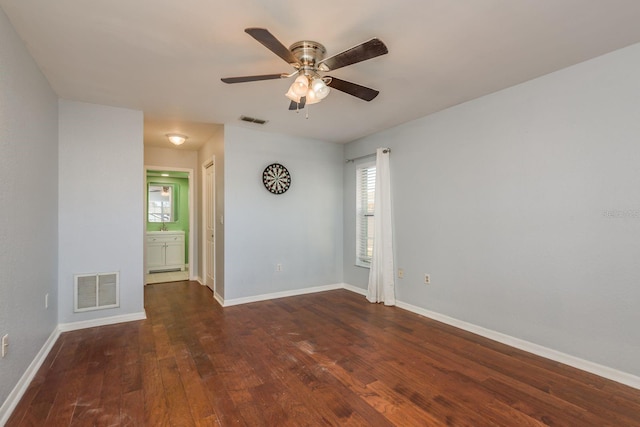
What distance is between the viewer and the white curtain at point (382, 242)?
4211 millimetres

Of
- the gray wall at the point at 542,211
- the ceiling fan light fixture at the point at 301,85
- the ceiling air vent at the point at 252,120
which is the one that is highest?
the ceiling air vent at the point at 252,120

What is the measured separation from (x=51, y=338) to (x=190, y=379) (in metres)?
1.67

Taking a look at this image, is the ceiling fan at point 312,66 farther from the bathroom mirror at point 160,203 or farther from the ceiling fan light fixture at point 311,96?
the bathroom mirror at point 160,203

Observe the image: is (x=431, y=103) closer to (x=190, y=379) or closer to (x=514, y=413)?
(x=514, y=413)

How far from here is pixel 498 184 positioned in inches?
122

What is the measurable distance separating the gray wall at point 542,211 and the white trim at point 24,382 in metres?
3.74

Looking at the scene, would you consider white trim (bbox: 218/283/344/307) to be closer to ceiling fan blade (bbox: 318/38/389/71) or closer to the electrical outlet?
the electrical outlet

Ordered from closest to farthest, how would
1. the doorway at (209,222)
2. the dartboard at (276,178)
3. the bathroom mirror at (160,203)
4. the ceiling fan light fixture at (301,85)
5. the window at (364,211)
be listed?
the ceiling fan light fixture at (301,85), the dartboard at (276,178), the window at (364,211), the doorway at (209,222), the bathroom mirror at (160,203)

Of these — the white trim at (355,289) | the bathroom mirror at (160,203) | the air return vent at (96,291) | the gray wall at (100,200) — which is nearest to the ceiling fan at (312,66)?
the gray wall at (100,200)

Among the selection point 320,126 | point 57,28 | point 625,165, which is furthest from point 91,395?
point 625,165

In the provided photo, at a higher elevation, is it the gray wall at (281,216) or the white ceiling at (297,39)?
the white ceiling at (297,39)

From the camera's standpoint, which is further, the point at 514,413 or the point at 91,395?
the point at 91,395

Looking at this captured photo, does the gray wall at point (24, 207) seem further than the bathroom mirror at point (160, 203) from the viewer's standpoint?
No

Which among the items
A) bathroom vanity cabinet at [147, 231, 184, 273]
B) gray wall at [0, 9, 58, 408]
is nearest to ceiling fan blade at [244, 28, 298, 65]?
gray wall at [0, 9, 58, 408]
